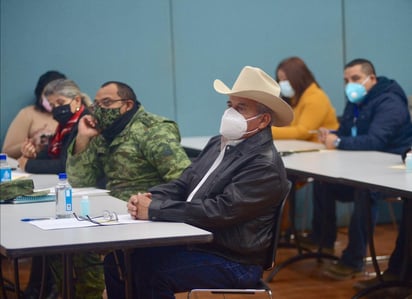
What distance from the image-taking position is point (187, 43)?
7312mm

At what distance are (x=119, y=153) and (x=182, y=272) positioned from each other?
1.23 meters

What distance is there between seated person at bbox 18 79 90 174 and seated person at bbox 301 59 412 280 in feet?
5.94

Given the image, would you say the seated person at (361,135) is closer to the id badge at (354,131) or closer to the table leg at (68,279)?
the id badge at (354,131)

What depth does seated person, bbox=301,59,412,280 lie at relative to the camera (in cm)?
566

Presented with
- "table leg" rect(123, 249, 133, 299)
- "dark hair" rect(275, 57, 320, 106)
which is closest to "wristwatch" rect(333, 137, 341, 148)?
"dark hair" rect(275, 57, 320, 106)

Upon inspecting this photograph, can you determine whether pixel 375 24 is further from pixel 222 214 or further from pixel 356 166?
pixel 222 214

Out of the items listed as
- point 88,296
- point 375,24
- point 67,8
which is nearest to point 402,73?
point 375,24

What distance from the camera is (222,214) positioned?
3414 millimetres

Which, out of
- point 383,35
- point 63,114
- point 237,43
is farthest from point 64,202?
point 383,35

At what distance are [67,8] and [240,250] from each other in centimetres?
405

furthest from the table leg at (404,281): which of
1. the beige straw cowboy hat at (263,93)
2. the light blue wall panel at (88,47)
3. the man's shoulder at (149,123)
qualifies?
the light blue wall panel at (88,47)

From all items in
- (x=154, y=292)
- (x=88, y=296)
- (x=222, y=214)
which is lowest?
(x=88, y=296)

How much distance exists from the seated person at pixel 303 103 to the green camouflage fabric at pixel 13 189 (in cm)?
300

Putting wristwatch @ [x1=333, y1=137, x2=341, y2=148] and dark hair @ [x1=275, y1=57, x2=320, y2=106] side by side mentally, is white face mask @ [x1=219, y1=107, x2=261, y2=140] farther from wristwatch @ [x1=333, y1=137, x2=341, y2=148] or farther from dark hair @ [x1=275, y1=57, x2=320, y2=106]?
dark hair @ [x1=275, y1=57, x2=320, y2=106]
